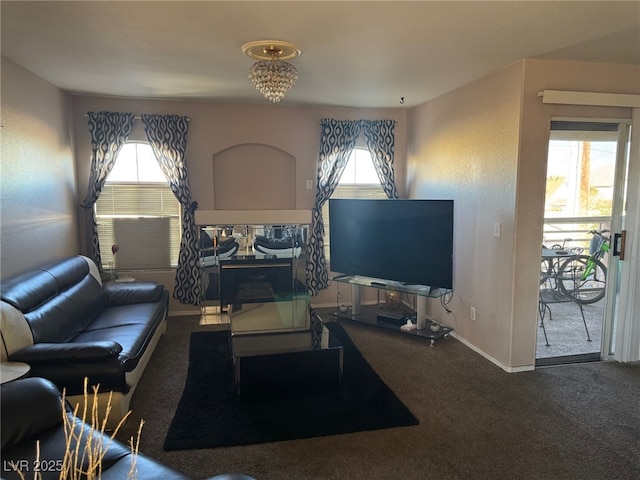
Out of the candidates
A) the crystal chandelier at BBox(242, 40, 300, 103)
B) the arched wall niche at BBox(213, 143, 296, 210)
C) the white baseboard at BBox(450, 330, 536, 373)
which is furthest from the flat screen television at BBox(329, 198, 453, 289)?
the crystal chandelier at BBox(242, 40, 300, 103)

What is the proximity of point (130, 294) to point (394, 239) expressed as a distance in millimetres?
2734

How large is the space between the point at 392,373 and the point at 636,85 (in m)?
3.13

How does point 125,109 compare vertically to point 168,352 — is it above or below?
above

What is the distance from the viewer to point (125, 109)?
15.8ft

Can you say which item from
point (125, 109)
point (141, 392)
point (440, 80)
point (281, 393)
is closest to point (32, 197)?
point (125, 109)

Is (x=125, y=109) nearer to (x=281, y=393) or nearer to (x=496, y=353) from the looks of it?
(x=281, y=393)

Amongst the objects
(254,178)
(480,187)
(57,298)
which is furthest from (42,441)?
(254,178)

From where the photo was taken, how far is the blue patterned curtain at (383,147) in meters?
5.36

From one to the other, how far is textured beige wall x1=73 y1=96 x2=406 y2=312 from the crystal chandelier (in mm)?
2072

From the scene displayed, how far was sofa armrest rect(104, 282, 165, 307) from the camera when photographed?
417 cm

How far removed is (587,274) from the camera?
4219 millimetres

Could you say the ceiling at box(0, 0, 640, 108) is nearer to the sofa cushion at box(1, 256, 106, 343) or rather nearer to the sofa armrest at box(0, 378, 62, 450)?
the sofa cushion at box(1, 256, 106, 343)

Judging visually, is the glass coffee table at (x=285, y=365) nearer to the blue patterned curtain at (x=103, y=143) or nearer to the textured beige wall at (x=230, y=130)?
the textured beige wall at (x=230, y=130)

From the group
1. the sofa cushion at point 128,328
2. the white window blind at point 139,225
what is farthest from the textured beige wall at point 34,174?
the sofa cushion at point 128,328
